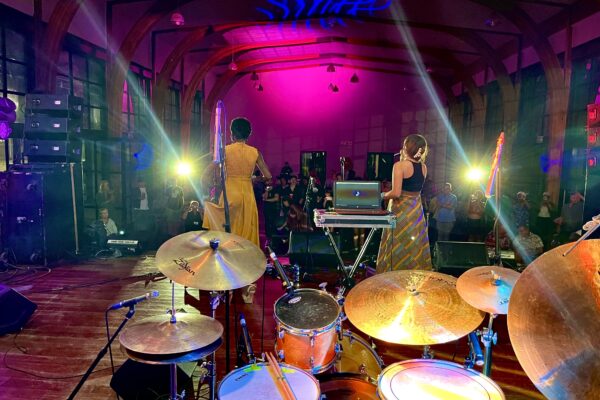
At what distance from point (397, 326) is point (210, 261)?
99 centimetres

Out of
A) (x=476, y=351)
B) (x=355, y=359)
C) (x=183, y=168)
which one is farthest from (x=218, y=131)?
(x=183, y=168)

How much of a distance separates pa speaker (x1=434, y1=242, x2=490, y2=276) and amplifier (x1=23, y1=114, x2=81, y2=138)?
5.49 metres

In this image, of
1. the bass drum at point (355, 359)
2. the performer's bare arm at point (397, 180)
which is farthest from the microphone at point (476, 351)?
the performer's bare arm at point (397, 180)

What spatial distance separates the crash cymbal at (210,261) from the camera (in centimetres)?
211

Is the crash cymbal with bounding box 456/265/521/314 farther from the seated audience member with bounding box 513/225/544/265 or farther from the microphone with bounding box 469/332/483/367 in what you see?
the seated audience member with bounding box 513/225/544/265

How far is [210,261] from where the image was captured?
7.29ft

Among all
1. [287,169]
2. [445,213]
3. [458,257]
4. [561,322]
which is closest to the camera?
[561,322]

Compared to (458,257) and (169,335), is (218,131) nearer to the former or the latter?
(169,335)

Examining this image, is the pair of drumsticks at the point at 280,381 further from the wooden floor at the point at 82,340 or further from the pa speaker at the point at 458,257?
the pa speaker at the point at 458,257

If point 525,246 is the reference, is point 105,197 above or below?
above

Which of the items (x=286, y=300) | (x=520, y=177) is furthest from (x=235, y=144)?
(x=520, y=177)

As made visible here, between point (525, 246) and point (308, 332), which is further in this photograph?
point (525, 246)

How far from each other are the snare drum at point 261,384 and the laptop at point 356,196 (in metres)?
2.28

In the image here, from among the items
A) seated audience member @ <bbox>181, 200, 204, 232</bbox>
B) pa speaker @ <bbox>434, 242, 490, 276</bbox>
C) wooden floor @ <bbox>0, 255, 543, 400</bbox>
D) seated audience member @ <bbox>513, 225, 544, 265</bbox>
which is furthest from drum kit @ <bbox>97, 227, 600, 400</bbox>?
seated audience member @ <bbox>181, 200, 204, 232</bbox>
